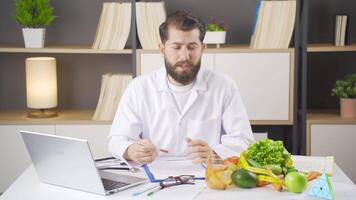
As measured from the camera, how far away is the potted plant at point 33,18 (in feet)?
12.1

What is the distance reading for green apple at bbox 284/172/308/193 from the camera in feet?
6.54

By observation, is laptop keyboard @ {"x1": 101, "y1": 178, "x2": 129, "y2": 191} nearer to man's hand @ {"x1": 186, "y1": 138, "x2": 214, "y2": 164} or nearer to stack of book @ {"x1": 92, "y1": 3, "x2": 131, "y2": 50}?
man's hand @ {"x1": 186, "y1": 138, "x2": 214, "y2": 164}

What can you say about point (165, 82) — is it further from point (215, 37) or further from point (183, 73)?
point (215, 37)

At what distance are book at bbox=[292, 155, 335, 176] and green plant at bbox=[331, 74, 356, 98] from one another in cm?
139

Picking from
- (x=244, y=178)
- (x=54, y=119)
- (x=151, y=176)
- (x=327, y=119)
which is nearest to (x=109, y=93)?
(x=54, y=119)

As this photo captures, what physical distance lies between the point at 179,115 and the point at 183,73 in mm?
193

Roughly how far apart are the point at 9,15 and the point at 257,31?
159 centimetres

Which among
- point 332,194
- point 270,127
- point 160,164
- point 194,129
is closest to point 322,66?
point 270,127

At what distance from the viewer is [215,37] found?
367 centimetres

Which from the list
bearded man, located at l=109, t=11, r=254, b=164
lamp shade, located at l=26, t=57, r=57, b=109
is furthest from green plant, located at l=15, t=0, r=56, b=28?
bearded man, located at l=109, t=11, r=254, b=164

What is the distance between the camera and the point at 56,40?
4.01 metres

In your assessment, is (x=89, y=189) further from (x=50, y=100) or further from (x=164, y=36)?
(x=50, y=100)

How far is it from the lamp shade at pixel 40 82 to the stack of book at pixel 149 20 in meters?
0.59

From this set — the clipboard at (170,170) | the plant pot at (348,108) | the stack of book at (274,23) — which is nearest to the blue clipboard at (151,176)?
the clipboard at (170,170)
